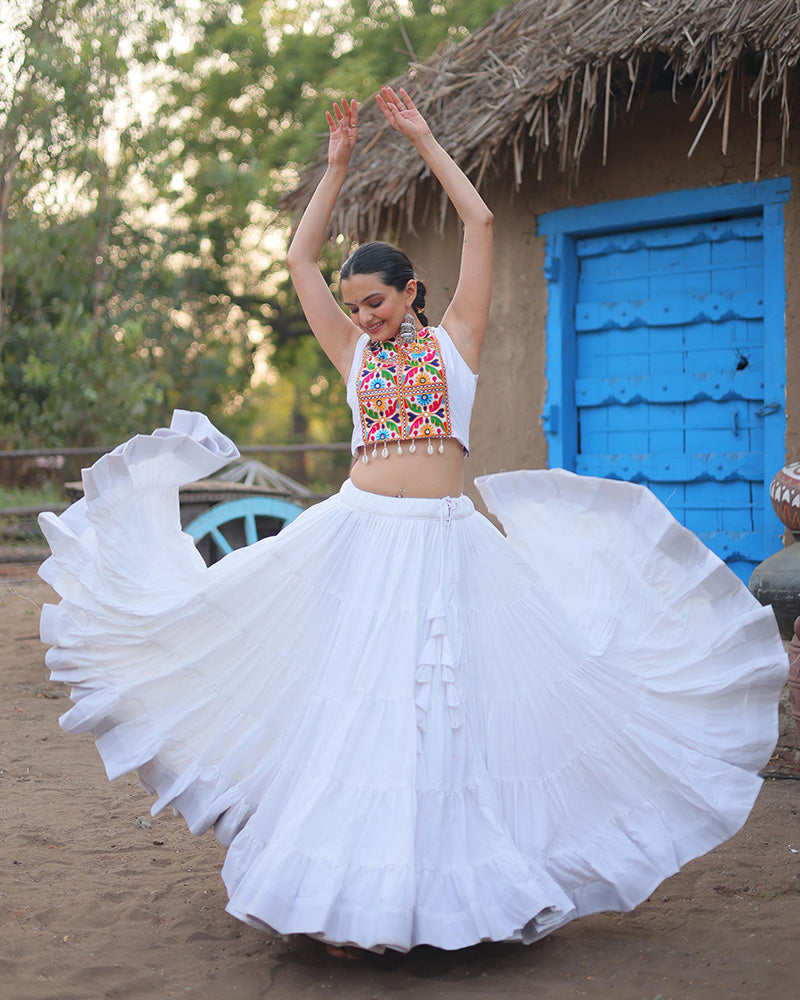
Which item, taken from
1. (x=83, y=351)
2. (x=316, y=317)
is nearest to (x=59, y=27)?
(x=83, y=351)

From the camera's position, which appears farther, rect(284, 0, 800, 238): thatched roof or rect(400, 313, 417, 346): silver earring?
rect(284, 0, 800, 238): thatched roof

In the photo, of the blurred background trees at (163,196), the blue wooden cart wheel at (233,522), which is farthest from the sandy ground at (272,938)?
the blurred background trees at (163,196)

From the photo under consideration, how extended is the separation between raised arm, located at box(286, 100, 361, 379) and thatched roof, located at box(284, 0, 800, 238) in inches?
97.1

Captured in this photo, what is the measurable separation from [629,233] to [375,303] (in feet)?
12.8

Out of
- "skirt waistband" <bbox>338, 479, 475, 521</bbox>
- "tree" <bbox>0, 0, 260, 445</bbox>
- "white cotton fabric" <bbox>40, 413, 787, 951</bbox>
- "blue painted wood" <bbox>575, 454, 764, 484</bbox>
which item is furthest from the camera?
"tree" <bbox>0, 0, 260, 445</bbox>

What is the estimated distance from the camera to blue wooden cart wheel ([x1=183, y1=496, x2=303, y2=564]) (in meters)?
7.04

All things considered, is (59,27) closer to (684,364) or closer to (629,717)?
(684,364)

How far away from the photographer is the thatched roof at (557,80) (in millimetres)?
5074

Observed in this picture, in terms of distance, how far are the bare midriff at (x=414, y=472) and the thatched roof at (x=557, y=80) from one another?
2779 mm

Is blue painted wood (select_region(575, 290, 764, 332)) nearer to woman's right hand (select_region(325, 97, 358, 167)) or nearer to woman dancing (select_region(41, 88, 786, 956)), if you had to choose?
woman dancing (select_region(41, 88, 786, 956))

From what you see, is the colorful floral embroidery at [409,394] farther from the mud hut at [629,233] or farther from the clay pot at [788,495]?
the mud hut at [629,233]

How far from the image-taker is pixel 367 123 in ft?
23.2

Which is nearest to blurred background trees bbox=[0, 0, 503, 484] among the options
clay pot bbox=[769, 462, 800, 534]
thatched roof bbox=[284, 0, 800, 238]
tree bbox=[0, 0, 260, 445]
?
tree bbox=[0, 0, 260, 445]

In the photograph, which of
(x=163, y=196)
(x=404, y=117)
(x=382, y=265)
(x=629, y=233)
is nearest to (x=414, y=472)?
(x=382, y=265)
